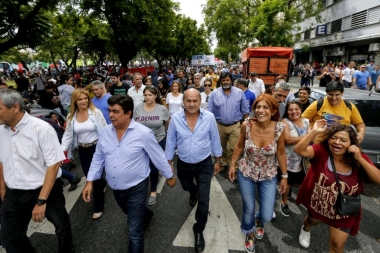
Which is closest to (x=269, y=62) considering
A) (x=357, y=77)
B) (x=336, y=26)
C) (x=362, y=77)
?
(x=357, y=77)

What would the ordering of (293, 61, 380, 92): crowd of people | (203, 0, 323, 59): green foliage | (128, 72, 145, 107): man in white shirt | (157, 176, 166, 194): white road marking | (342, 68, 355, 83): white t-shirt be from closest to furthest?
(157, 176, 166, 194): white road marking → (128, 72, 145, 107): man in white shirt → (293, 61, 380, 92): crowd of people → (342, 68, 355, 83): white t-shirt → (203, 0, 323, 59): green foliage

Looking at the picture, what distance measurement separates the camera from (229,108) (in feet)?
15.1

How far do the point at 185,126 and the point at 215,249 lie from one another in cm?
158

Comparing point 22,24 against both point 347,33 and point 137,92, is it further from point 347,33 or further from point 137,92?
point 347,33

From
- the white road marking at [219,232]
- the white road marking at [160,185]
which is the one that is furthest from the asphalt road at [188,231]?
the white road marking at [160,185]

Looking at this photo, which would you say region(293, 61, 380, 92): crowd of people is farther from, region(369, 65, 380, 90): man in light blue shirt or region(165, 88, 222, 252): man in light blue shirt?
region(165, 88, 222, 252): man in light blue shirt

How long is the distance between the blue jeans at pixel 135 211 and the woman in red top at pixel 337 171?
1733 mm

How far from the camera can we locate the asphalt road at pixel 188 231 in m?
2.96

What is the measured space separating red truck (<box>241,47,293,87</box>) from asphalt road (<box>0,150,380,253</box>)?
8.68 m

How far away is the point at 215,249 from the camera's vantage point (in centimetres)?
292

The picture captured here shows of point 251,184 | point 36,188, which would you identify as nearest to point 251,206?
point 251,184

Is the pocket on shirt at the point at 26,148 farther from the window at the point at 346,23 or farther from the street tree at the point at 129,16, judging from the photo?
the window at the point at 346,23

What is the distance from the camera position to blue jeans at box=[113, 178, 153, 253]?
2.45 metres

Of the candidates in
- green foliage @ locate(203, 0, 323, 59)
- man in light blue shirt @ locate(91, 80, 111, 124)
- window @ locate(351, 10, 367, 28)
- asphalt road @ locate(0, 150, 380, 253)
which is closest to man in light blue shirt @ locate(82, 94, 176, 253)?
asphalt road @ locate(0, 150, 380, 253)
